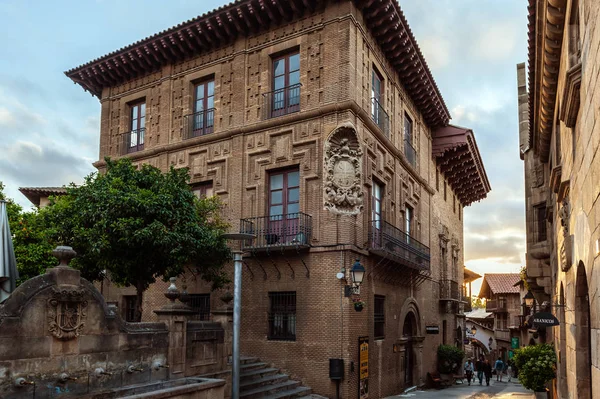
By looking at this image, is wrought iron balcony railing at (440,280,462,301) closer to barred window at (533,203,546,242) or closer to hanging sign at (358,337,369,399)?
barred window at (533,203,546,242)

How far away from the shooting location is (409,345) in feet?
74.9

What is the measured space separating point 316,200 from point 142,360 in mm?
7741

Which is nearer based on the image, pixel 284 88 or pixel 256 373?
pixel 256 373

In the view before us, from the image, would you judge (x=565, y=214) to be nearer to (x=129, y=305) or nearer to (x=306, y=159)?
(x=306, y=159)

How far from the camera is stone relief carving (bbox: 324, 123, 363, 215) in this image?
1709cm

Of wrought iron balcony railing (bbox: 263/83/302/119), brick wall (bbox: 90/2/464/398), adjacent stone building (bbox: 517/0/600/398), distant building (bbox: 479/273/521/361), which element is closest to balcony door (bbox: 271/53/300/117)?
wrought iron balcony railing (bbox: 263/83/302/119)

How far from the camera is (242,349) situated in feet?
58.4

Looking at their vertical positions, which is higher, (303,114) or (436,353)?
(303,114)

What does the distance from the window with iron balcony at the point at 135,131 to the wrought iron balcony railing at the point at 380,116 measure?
9.29 m

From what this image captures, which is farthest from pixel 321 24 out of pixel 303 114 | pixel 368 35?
pixel 303 114

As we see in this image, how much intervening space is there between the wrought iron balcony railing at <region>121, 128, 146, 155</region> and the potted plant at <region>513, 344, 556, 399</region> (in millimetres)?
16042

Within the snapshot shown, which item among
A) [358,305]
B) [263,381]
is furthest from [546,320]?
[263,381]

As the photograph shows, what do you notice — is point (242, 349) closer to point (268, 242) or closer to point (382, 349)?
→ point (268, 242)

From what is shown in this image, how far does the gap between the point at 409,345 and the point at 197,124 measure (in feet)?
40.6
